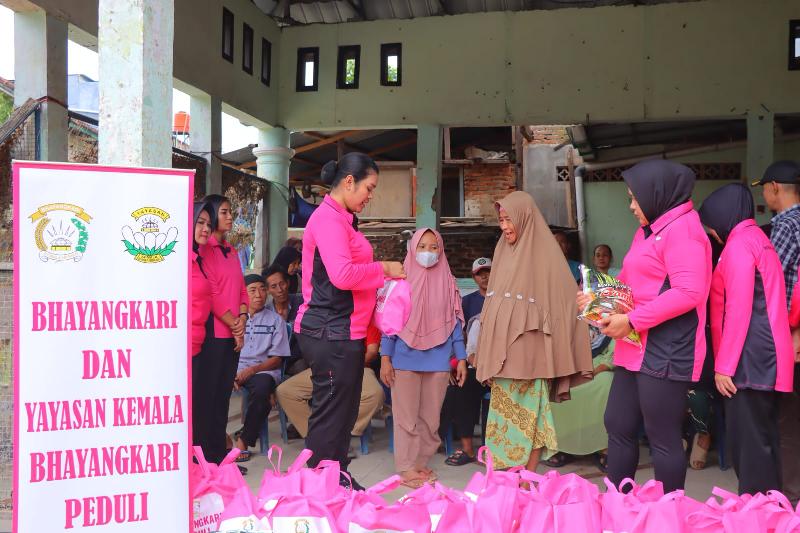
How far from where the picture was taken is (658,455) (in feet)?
9.08

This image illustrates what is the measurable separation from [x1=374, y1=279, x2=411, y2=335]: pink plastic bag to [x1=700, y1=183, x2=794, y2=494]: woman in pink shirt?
127cm

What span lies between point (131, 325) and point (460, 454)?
2.83 metres

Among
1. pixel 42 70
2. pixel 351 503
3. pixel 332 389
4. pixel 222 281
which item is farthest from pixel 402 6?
pixel 351 503

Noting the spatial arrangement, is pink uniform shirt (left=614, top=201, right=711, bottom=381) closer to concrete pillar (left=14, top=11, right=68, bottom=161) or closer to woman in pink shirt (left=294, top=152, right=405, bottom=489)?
woman in pink shirt (left=294, top=152, right=405, bottom=489)

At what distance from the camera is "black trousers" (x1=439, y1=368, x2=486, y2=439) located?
15.6ft

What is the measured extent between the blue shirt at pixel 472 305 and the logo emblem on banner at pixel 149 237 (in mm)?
3070

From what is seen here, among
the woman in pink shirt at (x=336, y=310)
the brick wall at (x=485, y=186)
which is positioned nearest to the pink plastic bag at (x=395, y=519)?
the woman in pink shirt at (x=336, y=310)

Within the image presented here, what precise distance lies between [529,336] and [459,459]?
4.04ft

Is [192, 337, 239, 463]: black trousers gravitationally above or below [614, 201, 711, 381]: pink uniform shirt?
below

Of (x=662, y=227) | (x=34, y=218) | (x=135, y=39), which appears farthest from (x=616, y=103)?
(x=34, y=218)

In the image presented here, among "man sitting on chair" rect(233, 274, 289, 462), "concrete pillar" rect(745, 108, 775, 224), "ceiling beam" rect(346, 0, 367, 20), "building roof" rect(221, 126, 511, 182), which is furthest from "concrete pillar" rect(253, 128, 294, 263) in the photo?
"concrete pillar" rect(745, 108, 775, 224)

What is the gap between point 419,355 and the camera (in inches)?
167

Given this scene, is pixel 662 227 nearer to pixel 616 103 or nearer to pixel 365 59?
pixel 616 103

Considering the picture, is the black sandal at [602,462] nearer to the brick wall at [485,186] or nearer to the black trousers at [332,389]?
the black trousers at [332,389]
